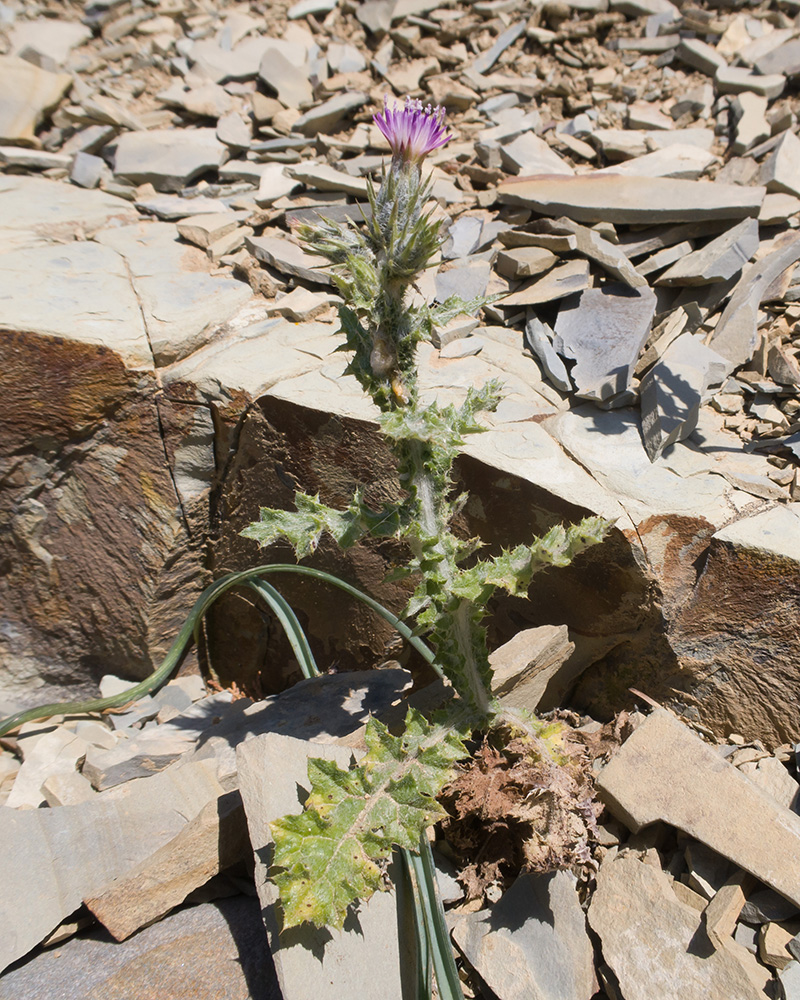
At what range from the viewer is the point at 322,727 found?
2332mm

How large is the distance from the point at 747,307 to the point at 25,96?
412 centimetres

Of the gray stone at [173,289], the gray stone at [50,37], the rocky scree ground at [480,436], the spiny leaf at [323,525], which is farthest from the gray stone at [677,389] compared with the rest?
the gray stone at [50,37]

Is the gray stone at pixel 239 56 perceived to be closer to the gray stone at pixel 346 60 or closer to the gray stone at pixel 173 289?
the gray stone at pixel 346 60

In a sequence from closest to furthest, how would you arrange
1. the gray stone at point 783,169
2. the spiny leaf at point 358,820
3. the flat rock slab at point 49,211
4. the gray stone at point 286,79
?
the spiny leaf at point 358,820 < the gray stone at point 783,169 < the flat rock slab at point 49,211 < the gray stone at point 286,79

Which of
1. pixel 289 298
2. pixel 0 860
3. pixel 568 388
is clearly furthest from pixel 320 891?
pixel 289 298

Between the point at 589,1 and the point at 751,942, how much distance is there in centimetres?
462

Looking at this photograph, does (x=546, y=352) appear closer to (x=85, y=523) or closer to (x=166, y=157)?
(x=85, y=523)

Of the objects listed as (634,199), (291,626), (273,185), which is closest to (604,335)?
(634,199)

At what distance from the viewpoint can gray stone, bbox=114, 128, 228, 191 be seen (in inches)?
159

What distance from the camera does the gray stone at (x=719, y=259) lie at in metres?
2.76

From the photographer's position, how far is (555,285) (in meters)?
2.88

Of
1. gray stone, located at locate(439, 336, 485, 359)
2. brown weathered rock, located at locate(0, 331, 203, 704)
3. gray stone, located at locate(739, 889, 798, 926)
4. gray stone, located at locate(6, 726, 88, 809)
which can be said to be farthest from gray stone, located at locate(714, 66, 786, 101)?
gray stone, located at locate(6, 726, 88, 809)

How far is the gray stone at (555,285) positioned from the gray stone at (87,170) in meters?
2.58

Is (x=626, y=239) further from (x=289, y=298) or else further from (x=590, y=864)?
(x=590, y=864)
